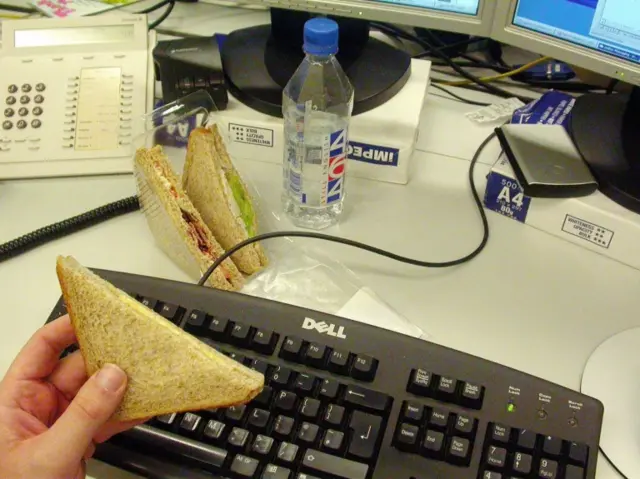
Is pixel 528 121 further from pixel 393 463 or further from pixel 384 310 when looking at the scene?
pixel 393 463

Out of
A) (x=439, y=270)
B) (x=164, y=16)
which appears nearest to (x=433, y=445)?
(x=439, y=270)

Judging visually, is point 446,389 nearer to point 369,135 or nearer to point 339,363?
point 339,363

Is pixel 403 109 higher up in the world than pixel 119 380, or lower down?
higher up

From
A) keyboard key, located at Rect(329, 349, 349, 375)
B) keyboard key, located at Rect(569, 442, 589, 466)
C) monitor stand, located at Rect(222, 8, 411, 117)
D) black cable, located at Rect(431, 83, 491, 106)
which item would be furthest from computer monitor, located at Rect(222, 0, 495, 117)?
keyboard key, located at Rect(569, 442, 589, 466)

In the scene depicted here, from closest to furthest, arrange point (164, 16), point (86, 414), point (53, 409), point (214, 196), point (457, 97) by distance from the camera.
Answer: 1. point (86, 414)
2. point (53, 409)
3. point (214, 196)
4. point (457, 97)
5. point (164, 16)

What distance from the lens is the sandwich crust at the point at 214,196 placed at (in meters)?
0.70

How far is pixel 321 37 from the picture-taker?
0.65m

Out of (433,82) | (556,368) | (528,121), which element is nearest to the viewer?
(556,368)

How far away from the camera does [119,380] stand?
0.50 m

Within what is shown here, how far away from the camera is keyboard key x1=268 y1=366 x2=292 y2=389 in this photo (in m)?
0.56

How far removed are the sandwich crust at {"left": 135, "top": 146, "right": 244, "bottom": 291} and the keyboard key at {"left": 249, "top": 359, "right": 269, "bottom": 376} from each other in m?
0.12

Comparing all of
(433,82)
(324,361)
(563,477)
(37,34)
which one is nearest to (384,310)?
(324,361)

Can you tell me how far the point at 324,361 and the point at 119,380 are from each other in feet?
0.54

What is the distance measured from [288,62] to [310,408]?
466mm
